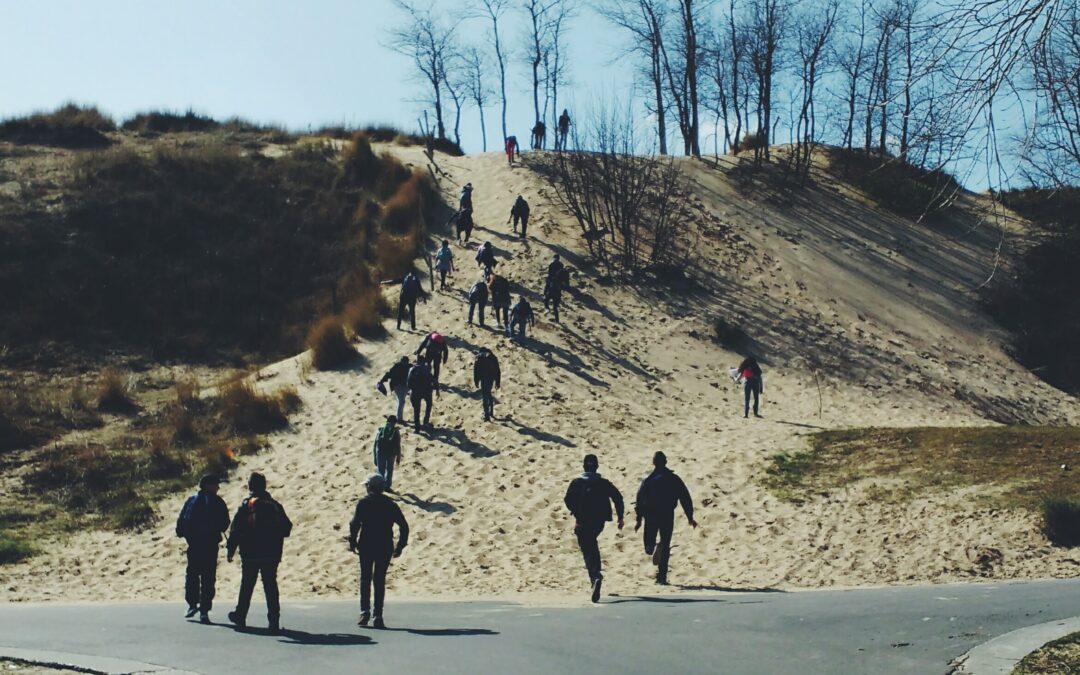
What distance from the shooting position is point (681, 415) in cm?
2659

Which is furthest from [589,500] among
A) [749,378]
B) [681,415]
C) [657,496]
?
[749,378]

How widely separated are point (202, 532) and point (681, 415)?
1680 centimetres

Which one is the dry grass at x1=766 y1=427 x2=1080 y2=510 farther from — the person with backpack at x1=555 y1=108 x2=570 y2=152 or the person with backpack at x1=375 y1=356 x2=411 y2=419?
the person with backpack at x1=555 y1=108 x2=570 y2=152

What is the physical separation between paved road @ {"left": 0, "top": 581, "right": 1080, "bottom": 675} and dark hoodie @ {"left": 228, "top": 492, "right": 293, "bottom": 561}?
2.55 ft

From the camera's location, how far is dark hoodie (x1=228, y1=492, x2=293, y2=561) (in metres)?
10.5

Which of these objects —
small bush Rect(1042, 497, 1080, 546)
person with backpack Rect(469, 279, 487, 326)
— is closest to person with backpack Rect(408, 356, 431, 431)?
person with backpack Rect(469, 279, 487, 326)

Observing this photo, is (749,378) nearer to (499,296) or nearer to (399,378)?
(499,296)

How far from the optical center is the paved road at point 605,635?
8180 millimetres

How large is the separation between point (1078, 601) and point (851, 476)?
9.68 metres

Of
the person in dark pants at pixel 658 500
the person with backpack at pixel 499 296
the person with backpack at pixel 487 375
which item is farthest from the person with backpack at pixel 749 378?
the person in dark pants at pixel 658 500

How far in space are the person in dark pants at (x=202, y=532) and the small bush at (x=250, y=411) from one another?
1295 centimetres

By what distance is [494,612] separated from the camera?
12.0 m

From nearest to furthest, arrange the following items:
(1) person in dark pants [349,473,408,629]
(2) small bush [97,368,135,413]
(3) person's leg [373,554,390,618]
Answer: (3) person's leg [373,554,390,618], (1) person in dark pants [349,473,408,629], (2) small bush [97,368,135,413]

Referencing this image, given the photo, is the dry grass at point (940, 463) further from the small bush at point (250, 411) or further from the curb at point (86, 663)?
the curb at point (86, 663)
